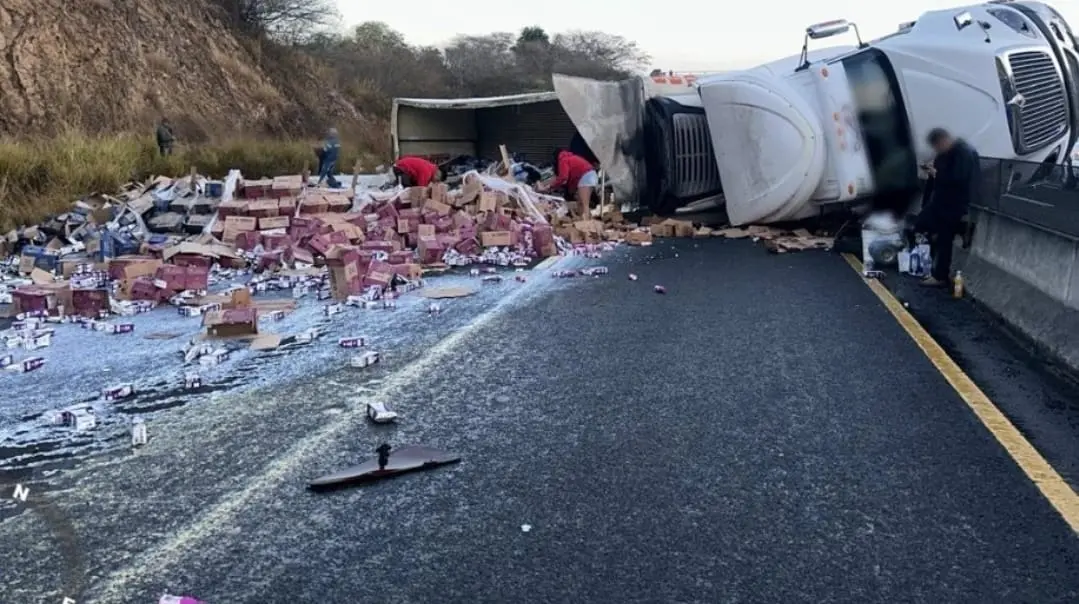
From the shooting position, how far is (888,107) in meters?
11.5

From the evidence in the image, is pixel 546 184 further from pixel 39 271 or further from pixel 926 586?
pixel 926 586

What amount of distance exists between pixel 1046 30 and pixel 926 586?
1038 centimetres

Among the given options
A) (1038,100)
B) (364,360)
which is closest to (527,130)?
(1038,100)

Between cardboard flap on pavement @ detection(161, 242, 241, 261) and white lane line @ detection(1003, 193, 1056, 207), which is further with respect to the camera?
cardboard flap on pavement @ detection(161, 242, 241, 261)

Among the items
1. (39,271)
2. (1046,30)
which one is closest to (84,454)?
(39,271)

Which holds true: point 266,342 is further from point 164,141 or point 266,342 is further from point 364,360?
point 164,141

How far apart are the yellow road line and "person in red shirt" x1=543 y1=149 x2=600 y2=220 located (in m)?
7.72

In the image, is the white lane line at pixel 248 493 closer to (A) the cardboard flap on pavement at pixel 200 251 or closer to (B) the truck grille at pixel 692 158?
(A) the cardboard flap on pavement at pixel 200 251

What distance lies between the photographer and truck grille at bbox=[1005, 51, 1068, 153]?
1088 cm

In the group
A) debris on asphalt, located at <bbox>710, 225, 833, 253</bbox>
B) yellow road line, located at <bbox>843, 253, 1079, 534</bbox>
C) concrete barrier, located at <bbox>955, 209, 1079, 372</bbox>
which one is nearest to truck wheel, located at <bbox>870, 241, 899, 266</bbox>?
concrete barrier, located at <bbox>955, 209, 1079, 372</bbox>

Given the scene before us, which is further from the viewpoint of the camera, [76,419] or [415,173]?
[415,173]

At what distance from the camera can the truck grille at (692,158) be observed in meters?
13.7

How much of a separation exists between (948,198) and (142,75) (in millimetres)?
23192

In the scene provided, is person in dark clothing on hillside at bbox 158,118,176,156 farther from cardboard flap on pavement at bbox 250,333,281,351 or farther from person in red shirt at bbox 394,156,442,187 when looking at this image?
cardboard flap on pavement at bbox 250,333,281,351
